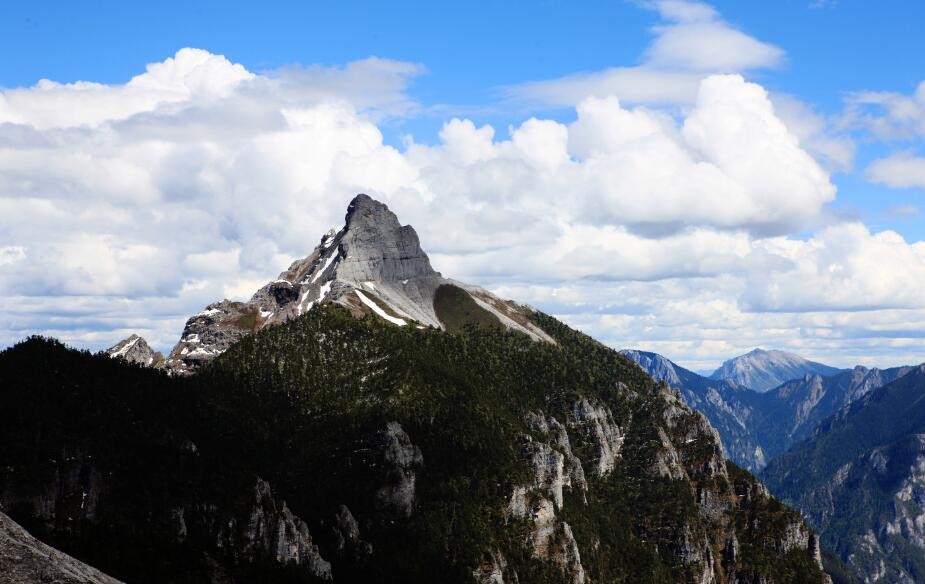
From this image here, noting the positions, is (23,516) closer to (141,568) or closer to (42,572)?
(141,568)

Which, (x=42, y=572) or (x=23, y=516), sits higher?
(x=42, y=572)

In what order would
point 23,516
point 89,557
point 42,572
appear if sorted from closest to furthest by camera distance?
1. point 42,572
2. point 89,557
3. point 23,516

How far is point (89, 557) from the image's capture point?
178500 millimetres

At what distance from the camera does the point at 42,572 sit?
277ft

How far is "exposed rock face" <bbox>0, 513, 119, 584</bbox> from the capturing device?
83062 mm

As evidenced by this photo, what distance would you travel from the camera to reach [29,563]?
3329 inches

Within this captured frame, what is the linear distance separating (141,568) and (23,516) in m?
25.2

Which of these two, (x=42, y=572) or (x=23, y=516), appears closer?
(x=42, y=572)

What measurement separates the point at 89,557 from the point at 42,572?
101 meters

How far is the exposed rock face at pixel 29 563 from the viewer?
8306 centimetres

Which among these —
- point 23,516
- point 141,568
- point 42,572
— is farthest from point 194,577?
point 42,572

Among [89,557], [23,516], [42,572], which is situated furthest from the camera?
[23,516]

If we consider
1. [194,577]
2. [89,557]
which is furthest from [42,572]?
[194,577]

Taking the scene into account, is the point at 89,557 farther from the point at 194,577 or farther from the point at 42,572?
the point at 42,572
